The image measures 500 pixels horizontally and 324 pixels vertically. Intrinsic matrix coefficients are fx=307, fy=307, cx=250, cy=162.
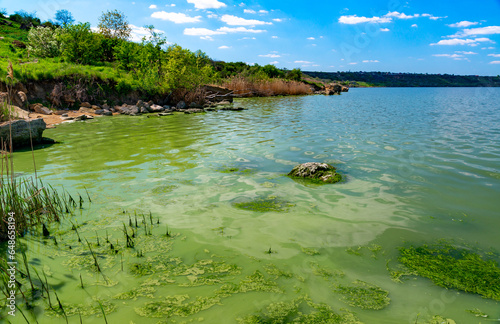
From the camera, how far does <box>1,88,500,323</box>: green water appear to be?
3.16 meters

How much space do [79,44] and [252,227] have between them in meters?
28.8

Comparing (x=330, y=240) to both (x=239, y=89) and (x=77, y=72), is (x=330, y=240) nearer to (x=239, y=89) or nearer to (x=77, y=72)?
(x=77, y=72)

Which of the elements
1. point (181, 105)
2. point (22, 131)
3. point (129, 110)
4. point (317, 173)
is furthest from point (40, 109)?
point (317, 173)

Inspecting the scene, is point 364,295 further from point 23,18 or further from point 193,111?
point 23,18

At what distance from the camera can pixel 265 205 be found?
18.9 ft

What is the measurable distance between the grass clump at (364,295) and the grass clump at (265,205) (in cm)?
226

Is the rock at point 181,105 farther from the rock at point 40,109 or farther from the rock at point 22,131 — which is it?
the rock at point 22,131

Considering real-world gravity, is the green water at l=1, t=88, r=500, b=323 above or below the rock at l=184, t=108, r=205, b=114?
below

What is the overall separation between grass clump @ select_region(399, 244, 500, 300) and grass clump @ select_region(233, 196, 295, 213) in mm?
2107

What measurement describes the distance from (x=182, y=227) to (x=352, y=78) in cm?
16369

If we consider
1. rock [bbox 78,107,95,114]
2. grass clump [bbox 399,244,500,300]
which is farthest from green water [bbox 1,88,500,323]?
rock [bbox 78,107,95,114]

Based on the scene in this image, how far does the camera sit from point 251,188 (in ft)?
22.0

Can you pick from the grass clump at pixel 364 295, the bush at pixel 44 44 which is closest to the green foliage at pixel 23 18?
the bush at pixel 44 44

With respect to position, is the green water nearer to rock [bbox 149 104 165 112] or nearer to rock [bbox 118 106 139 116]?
rock [bbox 118 106 139 116]
